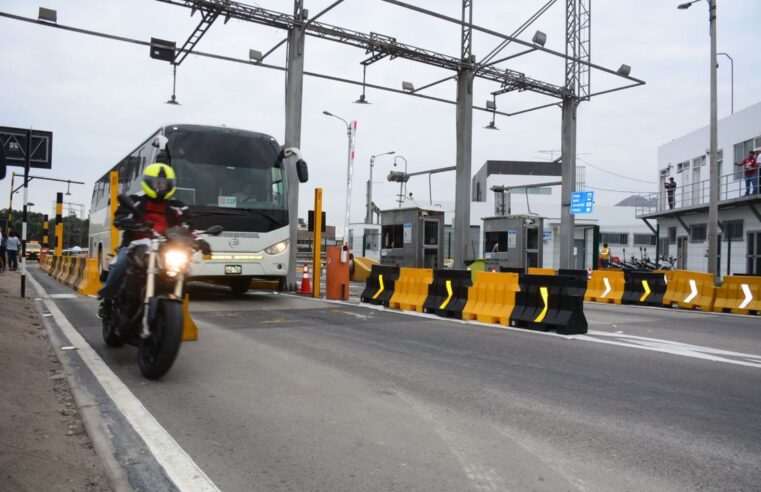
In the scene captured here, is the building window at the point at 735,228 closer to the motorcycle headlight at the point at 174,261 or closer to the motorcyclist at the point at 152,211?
the motorcyclist at the point at 152,211

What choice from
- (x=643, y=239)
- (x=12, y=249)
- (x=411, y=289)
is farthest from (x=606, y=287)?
(x=643, y=239)

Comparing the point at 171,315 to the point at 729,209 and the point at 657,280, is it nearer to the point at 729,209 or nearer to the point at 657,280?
the point at 657,280

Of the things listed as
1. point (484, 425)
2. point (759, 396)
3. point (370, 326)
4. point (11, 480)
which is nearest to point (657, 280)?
point (370, 326)

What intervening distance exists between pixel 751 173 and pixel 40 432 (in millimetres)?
23799

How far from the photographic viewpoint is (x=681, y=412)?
180 inches

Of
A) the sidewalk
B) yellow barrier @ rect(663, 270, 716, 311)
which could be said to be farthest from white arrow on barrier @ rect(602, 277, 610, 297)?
the sidewalk

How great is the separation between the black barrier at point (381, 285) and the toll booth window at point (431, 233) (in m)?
7.04

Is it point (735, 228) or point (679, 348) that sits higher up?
point (735, 228)

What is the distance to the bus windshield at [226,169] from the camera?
12266mm

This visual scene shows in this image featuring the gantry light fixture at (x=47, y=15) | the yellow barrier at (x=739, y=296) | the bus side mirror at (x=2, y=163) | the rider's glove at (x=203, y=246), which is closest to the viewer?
the bus side mirror at (x=2, y=163)

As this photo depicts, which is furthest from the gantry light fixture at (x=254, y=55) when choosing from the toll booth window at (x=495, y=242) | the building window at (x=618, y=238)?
the building window at (x=618, y=238)

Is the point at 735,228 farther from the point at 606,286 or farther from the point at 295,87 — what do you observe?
the point at 295,87

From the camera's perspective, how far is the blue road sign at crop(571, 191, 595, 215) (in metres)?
24.8

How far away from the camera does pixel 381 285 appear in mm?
13422
